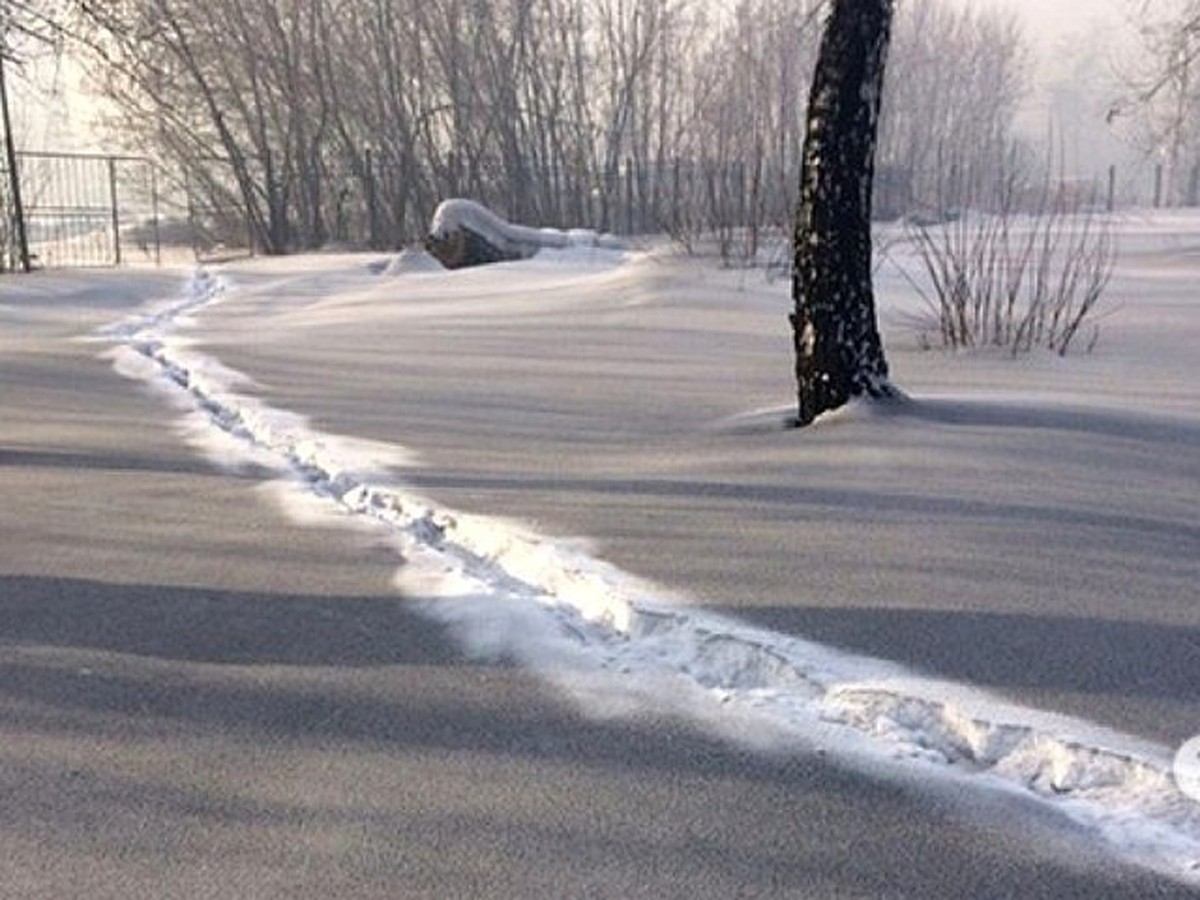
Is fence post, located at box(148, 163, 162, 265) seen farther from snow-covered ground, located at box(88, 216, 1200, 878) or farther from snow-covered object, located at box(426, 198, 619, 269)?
snow-covered ground, located at box(88, 216, 1200, 878)

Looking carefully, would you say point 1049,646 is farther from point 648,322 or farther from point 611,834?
point 648,322

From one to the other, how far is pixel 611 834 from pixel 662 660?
91 cm

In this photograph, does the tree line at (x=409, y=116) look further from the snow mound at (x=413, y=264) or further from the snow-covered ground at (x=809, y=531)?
the snow-covered ground at (x=809, y=531)

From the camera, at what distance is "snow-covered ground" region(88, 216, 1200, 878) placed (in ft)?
9.55

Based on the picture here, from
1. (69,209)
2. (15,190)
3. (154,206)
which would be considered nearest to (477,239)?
(15,190)

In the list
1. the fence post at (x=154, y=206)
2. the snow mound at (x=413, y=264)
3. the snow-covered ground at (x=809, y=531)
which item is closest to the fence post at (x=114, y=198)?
the fence post at (x=154, y=206)

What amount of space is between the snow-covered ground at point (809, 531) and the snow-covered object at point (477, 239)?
10.2 meters

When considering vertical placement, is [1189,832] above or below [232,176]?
below

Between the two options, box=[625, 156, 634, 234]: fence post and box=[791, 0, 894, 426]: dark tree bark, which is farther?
box=[625, 156, 634, 234]: fence post

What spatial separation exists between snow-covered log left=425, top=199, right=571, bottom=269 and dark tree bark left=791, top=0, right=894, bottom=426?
14.0 metres

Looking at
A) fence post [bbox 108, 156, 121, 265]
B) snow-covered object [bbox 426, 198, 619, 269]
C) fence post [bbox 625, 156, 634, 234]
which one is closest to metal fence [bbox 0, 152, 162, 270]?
Answer: fence post [bbox 108, 156, 121, 265]

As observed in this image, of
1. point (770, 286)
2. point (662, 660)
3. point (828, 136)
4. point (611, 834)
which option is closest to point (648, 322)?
point (770, 286)

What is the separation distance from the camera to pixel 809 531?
14.5 feet

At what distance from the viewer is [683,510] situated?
15.8ft
